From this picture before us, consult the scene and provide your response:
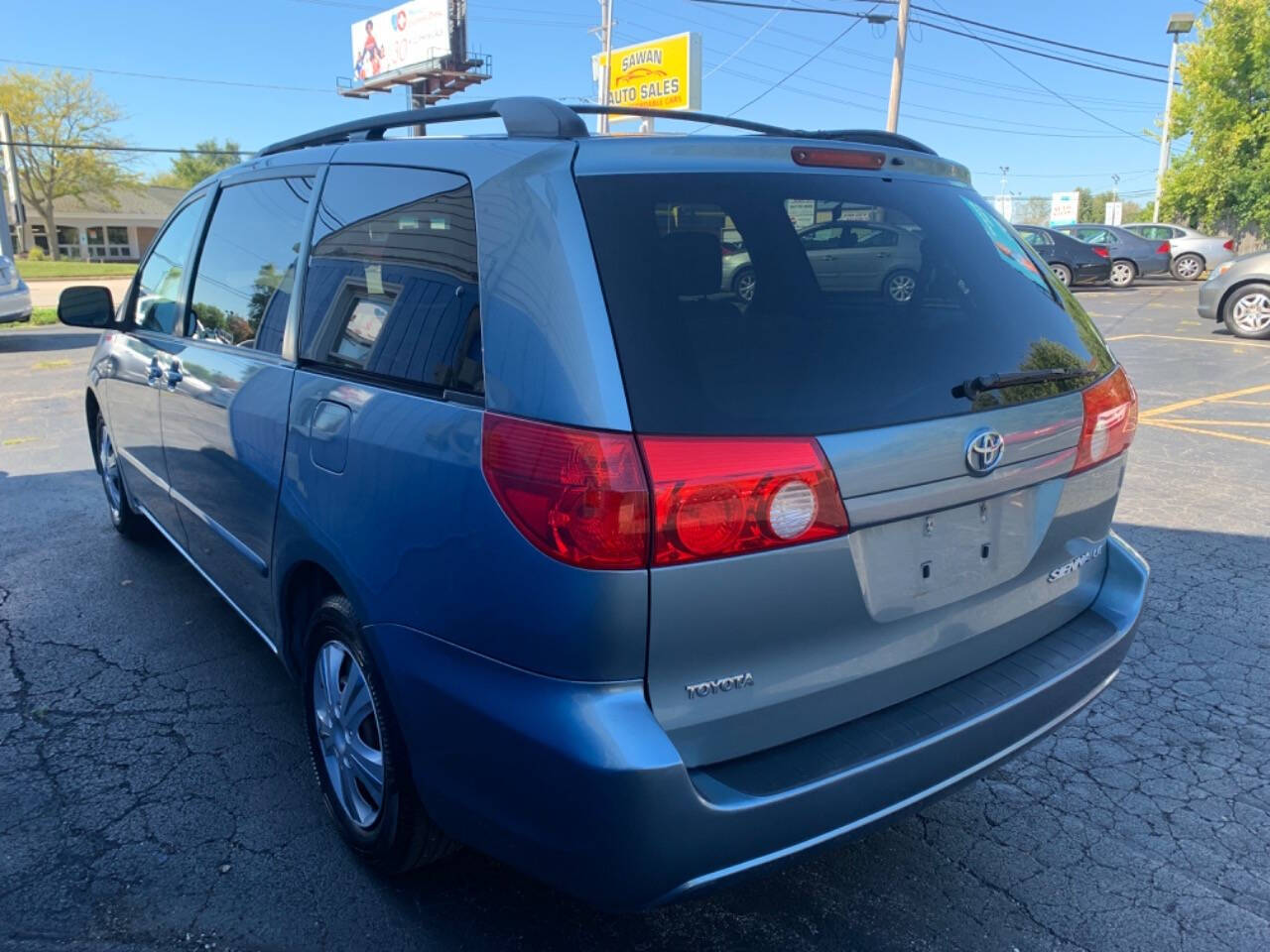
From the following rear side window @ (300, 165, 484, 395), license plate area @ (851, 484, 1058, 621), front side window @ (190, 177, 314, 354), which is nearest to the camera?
license plate area @ (851, 484, 1058, 621)

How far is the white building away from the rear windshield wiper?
76.9 meters

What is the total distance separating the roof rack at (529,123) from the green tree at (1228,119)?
32.4 metres

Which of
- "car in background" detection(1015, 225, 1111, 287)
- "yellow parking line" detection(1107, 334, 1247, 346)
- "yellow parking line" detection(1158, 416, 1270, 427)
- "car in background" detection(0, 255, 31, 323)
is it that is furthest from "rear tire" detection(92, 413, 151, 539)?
"car in background" detection(1015, 225, 1111, 287)

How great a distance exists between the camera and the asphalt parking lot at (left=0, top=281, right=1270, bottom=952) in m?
2.45

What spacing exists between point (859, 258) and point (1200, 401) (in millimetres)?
8435

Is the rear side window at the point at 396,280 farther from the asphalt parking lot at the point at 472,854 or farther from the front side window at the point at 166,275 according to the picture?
the front side window at the point at 166,275

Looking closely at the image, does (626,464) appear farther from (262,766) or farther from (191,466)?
(191,466)

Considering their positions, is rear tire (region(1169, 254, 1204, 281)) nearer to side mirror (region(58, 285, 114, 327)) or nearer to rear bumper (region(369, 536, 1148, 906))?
side mirror (region(58, 285, 114, 327))

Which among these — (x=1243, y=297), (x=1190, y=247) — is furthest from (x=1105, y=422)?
(x=1190, y=247)

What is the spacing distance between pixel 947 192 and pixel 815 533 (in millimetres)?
1239

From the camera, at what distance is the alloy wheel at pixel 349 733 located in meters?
2.50

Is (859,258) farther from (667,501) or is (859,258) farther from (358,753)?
(358,753)

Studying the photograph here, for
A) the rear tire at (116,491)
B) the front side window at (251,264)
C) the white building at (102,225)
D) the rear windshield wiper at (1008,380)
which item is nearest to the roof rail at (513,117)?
the front side window at (251,264)

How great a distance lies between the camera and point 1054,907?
2537 mm
